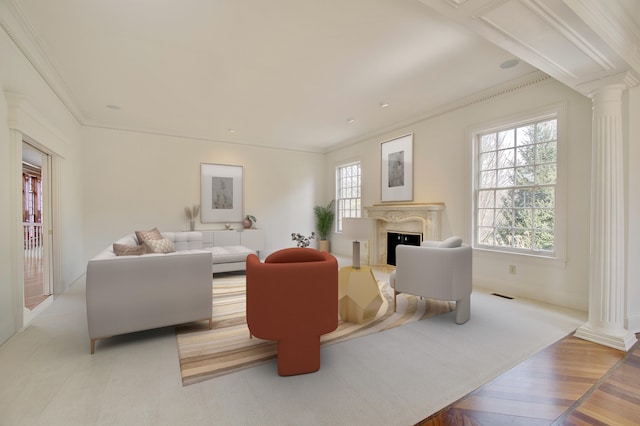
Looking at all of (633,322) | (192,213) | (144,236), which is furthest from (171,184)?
(633,322)

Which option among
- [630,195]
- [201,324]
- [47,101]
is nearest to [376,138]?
[630,195]

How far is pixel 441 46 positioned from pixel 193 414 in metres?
3.78

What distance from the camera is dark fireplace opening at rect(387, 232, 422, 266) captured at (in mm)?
5357

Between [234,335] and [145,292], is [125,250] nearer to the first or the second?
Answer: [145,292]

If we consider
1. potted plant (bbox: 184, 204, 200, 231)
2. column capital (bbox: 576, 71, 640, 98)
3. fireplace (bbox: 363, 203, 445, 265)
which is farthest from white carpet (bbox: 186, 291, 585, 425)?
potted plant (bbox: 184, 204, 200, 231)

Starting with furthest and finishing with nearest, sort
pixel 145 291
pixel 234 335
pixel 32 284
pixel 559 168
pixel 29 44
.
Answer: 1. pixel 32 284
2. pixel 559 168
3. pixel 29 44
4. pixel 234 335
5. pixel 145 291

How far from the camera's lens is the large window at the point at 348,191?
707 centimetres

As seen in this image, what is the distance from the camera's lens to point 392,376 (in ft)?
6.58

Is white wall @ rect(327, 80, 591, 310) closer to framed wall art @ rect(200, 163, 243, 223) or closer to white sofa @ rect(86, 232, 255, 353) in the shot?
framed wall art @ rect(200, 163, 243, 223)

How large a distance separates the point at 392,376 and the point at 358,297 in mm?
985

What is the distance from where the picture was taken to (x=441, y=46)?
9.79ft

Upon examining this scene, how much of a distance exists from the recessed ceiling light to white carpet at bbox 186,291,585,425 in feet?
9.49

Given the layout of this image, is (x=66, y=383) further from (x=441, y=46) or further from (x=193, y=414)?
(x=441, y=46)

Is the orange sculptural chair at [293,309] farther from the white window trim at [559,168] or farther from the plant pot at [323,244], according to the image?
the plant pot at [323,244]
